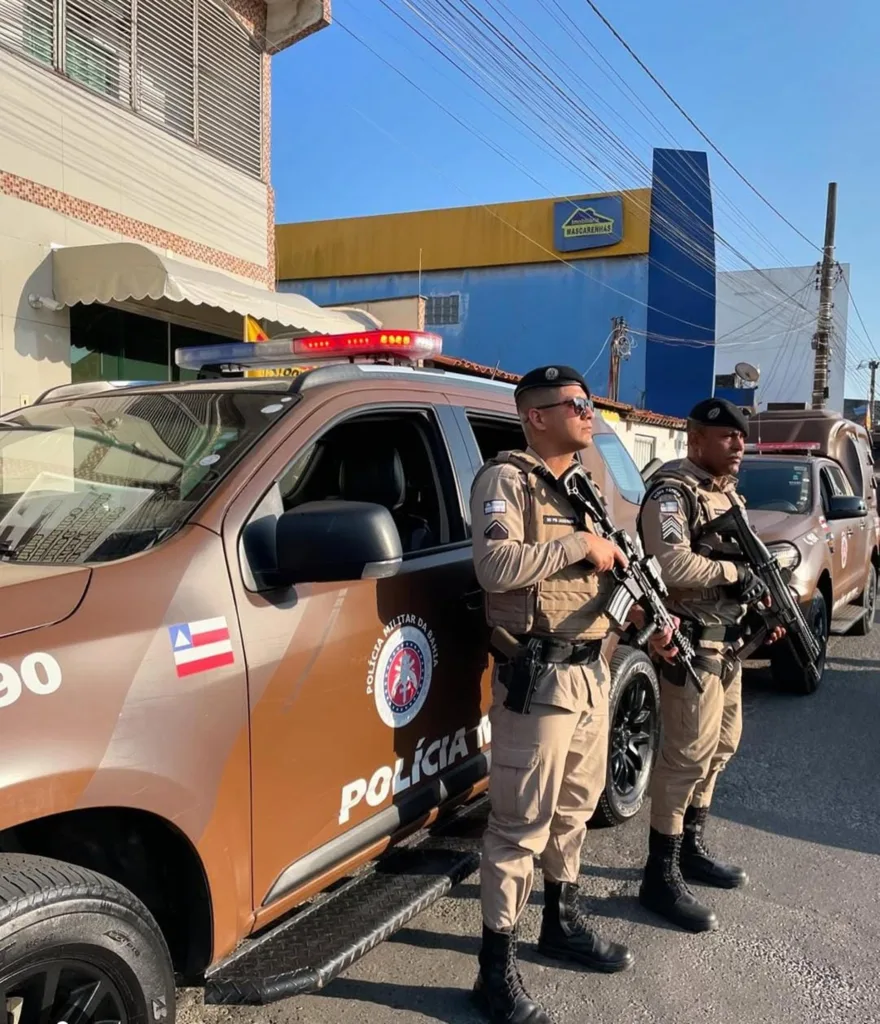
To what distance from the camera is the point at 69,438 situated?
8.70ft

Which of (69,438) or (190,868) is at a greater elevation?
(69,438)

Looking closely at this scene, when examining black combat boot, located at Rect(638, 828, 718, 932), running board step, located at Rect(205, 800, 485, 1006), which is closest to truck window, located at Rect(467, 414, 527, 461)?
running board step, located at Rect(205, 800, 485, 1006)

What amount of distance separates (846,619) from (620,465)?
541 cm

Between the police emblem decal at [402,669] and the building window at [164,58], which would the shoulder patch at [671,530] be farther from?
the building window at [164,58]

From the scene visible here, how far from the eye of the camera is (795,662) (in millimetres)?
5824

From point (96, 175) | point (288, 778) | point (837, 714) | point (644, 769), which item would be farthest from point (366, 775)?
point (96, 175)

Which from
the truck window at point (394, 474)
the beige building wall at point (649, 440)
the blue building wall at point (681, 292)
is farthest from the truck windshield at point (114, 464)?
the blue building wall at point (681, 292)

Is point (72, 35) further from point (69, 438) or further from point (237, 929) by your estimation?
point (237, 929)

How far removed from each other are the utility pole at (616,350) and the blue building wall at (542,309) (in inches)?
80.1

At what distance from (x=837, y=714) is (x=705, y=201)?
86.6 ft

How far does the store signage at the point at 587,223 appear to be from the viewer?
28688 millimetres

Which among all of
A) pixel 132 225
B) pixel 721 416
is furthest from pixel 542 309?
pixel 721 416

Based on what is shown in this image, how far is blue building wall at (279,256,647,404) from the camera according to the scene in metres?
29.3

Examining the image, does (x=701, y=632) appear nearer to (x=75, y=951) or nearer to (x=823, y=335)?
(x=75, y=951)
